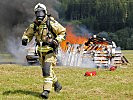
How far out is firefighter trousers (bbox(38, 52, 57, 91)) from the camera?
7703 mm

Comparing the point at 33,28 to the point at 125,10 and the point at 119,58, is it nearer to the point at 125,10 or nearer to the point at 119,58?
the point at 119,58

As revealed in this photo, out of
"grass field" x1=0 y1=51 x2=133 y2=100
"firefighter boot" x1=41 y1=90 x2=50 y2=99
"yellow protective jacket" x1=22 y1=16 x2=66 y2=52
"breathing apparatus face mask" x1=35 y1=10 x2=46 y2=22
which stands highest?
"breathing apparatus face mask" x1=35 y1=10 x2=46 y2=22

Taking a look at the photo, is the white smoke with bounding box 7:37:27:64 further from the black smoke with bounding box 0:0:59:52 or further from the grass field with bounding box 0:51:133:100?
the grass field with bounding box 0:51:133:100

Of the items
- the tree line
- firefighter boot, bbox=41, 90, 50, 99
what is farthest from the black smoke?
the tree line

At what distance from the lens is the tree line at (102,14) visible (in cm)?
6844

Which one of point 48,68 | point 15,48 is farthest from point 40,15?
point 15,48

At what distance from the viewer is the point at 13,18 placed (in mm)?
23047

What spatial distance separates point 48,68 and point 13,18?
15.7 metres

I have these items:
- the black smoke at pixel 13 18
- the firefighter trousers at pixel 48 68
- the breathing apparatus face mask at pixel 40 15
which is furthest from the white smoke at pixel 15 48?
the breathing apparatus face mask at pixel 40 15

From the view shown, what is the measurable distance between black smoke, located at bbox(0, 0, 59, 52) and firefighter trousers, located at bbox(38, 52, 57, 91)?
14871mm

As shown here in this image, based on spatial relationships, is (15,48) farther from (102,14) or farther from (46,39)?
(102,14)

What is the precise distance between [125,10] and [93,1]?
8.37 metres

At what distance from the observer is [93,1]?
79062 mm

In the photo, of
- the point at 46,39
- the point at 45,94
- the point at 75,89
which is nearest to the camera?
the point at 45,94
